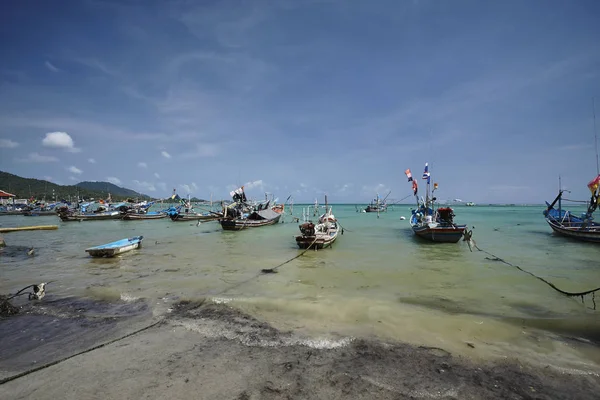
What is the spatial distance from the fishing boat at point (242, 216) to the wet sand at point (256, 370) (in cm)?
2572

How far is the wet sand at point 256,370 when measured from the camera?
4207 millimetres

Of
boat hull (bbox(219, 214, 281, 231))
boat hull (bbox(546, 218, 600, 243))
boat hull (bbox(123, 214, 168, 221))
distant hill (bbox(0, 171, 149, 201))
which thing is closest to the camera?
boat hull (bbox(546, 218, 600, 243))

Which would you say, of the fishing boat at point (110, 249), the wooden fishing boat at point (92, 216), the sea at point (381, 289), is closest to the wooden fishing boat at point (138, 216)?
the wooden fishing boat at point (92, 216)

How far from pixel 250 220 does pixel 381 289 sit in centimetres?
2619

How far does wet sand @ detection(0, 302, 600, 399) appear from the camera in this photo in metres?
4.21

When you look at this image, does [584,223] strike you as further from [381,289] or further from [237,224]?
[237,224]

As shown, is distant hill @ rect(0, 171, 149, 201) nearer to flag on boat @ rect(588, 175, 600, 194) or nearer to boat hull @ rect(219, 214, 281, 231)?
boat hull @ rect(219, 214, 281, 231)

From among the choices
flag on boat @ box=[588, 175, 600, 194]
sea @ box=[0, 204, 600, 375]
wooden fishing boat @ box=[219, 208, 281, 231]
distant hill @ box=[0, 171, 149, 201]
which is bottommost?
sea @ box=[0, 204, 600, 375]

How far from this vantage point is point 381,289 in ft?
34.2

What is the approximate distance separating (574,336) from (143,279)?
1395cm

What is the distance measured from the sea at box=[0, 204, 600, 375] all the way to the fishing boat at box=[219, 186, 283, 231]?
12734 millimetres

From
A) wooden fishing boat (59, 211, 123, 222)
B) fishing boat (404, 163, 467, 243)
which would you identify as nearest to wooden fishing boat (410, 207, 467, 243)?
fishing boat (404, 163, 467, 243)

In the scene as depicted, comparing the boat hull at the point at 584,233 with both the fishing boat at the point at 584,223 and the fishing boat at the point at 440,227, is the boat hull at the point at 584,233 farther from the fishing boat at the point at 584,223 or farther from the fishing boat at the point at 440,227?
the fishing boat at the point at 440,227

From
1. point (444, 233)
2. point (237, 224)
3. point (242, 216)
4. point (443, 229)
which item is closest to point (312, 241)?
point (443, 229)
